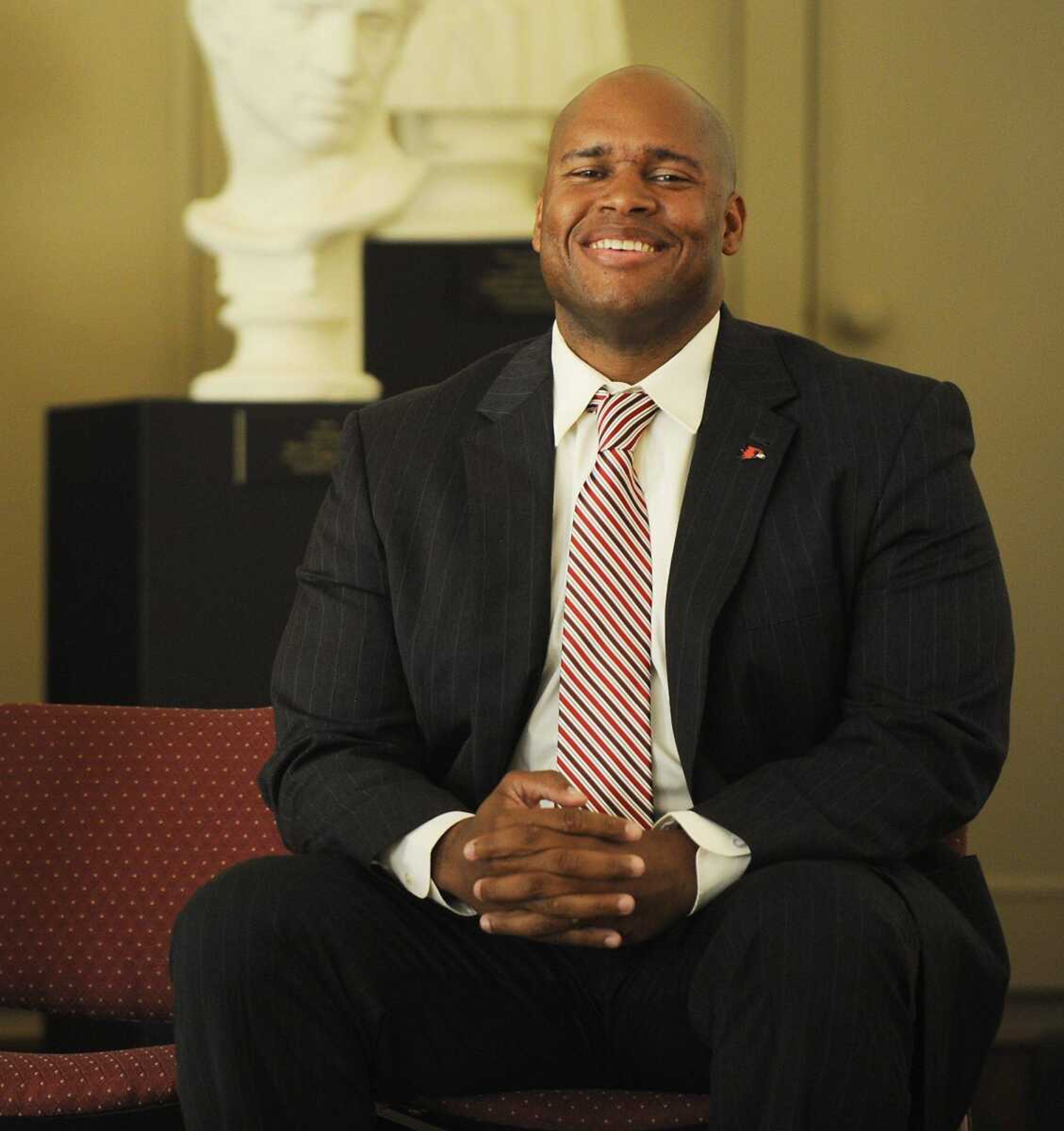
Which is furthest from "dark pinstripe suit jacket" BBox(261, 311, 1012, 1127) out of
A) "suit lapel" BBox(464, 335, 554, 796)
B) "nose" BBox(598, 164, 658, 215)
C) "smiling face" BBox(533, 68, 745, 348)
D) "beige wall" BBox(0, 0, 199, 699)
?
"beige wall" BBox(0, 0, 199, 699)

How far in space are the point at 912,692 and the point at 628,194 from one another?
70 cm

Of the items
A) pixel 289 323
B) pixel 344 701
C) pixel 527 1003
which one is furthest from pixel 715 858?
pixel 289 323

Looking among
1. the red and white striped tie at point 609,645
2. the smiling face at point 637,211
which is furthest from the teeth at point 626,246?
the red and white striped tie at point 609,645

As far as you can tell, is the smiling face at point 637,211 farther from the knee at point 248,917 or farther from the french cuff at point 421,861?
the knee at point 248,917

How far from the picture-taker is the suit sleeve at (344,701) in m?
2.16

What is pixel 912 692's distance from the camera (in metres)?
2.15

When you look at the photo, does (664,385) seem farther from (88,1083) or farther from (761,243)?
(761,243)

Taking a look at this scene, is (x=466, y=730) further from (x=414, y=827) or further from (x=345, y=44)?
(x=345, y=44)

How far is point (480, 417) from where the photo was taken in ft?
7.89

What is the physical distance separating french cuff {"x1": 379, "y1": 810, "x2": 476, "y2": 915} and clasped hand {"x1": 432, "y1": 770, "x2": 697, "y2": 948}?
33mm

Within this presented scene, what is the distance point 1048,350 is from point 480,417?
2.74m

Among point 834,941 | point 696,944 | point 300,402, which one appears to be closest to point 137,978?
point 696,944

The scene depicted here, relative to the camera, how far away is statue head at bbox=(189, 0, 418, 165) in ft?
11.6

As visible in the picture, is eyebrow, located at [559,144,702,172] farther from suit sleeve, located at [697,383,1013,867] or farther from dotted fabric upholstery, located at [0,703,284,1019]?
dotted fabric upholstery, located at [0,703,284,1019]
